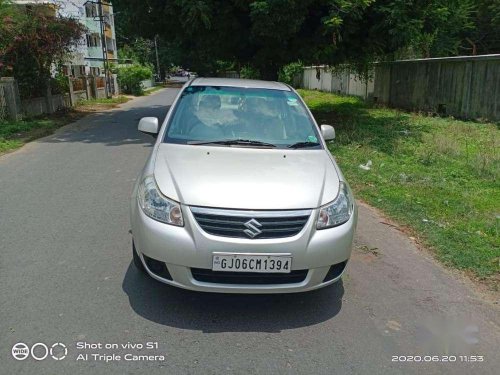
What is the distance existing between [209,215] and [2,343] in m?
1.60

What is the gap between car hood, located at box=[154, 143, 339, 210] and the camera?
126 inches

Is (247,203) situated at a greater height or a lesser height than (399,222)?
greater

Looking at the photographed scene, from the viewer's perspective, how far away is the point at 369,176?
7562 mm

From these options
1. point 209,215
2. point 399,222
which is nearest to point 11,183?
point 209,215

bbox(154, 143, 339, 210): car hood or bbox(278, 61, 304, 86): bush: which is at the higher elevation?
bbox(278, 61, 304, 86): bush

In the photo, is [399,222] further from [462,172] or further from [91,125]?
[91,125]

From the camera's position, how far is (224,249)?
308 cm

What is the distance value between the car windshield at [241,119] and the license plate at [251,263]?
1372mm

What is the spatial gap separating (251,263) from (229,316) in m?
0.57

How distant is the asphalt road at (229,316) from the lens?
293cm

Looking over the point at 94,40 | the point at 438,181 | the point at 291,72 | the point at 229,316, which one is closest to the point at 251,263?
the point at 229,316

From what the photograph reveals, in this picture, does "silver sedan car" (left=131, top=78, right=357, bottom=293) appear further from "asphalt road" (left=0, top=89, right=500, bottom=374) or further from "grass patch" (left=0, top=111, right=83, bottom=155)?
"grass patch" (left=0, top=111, right=83, bottom=155)
